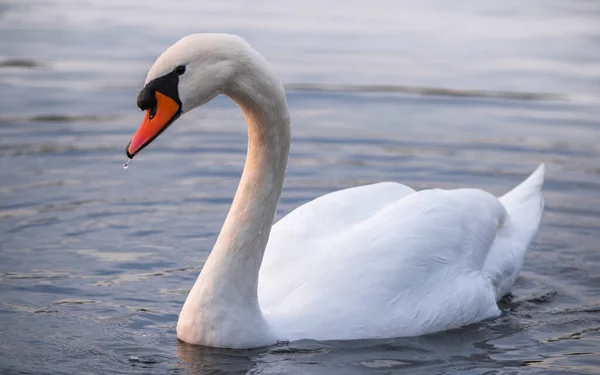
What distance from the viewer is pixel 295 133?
1328 cm

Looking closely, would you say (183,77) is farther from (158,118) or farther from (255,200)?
(255,200)

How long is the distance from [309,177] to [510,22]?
29.4 ft

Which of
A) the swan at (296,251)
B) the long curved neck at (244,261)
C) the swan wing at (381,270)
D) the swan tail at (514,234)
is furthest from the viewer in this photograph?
the swan tail at (514,234)

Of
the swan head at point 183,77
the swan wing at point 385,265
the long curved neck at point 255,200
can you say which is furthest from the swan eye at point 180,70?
the swan wing at point 385,265

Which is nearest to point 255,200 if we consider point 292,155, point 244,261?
point 244,261

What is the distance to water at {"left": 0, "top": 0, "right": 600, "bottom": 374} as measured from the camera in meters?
7.52

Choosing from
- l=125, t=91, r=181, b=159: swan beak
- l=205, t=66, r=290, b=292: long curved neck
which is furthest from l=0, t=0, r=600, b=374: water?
l=125, t=91, r=181, b=159: swan beak

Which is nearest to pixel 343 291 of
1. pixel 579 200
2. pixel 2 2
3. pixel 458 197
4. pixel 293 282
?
pixel 293 282

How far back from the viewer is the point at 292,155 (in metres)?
12.6

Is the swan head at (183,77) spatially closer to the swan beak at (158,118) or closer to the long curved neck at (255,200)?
the swan beak at (158,118)

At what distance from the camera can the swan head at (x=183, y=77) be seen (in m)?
6.46

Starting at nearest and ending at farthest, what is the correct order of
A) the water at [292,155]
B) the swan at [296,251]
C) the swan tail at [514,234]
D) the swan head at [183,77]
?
the swan head at [183,77] < the swan at [296,251] < the water at [292,155] < the swan tail at [514,234]

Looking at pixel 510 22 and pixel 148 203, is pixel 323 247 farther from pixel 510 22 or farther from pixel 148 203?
pixel 510 22

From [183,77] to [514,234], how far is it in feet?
12.2
